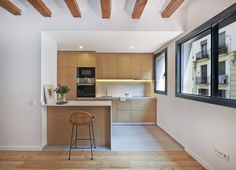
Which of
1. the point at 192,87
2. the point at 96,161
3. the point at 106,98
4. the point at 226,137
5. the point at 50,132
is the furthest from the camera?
the point at 106,98

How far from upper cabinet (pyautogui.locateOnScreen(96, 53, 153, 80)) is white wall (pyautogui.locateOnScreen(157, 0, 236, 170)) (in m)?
1.66

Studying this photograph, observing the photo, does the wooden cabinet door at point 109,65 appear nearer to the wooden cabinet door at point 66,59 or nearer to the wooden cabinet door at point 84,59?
the wooden cabinet door at point 84,59

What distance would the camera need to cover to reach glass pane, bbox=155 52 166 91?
5559mm

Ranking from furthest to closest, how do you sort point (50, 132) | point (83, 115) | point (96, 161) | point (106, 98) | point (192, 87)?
point (106, 98)
point (50, 132)
point (192, 87)
point (83, 115)
point (96, 161)

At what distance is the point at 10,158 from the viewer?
3342 millimetres

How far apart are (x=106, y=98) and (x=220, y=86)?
374 centimetres

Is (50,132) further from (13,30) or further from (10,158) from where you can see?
(13,30)

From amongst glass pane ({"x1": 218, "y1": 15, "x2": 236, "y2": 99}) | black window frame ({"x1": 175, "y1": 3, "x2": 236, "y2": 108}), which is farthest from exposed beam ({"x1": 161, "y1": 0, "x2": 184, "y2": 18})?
glass pane ({"x1": 218, "y1": 15, "x2": 236, "y2": 99})

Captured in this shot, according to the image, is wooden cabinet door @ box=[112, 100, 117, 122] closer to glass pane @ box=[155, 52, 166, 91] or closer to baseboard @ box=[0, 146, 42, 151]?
glass pane @ box=[155, 52, 166, 91]

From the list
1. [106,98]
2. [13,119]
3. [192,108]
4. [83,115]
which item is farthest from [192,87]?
[13,119]

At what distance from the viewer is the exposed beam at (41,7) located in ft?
9.95

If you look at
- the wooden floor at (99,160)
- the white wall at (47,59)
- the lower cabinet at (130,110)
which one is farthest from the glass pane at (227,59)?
the lower cabinet at (130,110)

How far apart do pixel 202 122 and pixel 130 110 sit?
10.0ft

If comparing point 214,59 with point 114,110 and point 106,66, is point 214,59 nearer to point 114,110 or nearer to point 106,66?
point 114,110
